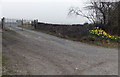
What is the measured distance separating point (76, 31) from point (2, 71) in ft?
39.0

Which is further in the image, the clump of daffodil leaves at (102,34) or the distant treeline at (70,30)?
the distant treeline at (70,30)

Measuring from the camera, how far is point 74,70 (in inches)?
219

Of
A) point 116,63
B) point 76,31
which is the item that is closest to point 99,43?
point 76,31

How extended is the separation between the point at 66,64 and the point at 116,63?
243cm

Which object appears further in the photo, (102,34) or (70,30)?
(70,30)

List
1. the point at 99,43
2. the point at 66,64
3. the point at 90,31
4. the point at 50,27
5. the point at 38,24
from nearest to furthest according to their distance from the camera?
the point at 66,64, the point at 99,43, the point at 90,31, the point at 50,27, the point at 38,24

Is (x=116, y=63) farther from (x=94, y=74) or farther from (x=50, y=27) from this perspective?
(x=50, y=27)

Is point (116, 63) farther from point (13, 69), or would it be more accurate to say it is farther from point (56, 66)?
point (13, 69)

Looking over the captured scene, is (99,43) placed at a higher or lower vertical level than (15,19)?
lower

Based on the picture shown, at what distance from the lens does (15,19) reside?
29.5m

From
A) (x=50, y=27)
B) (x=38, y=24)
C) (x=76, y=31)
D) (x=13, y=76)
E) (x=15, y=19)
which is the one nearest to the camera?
(x=13, y=76)

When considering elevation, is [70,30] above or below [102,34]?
above

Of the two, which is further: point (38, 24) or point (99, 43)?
point (38, 24)

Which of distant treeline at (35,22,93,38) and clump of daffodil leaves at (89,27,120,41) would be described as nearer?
clump of daffodil leaves at (89,27,120,41)
